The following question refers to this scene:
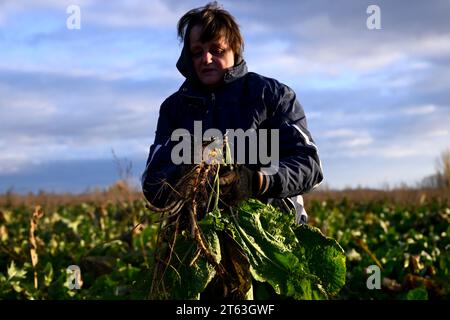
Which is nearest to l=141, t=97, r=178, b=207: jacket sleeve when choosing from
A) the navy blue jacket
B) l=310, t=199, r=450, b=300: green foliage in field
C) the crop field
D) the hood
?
the navy blue jacket

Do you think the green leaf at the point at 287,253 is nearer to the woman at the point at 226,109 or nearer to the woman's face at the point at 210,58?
the woman at the point at 226,109

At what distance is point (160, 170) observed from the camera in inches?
125

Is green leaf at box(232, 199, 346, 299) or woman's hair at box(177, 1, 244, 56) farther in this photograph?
woman's hair at box(177, 1, 244, 56)

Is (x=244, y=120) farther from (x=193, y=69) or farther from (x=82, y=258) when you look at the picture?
(x=82, y=258)

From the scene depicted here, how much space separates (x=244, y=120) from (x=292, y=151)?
0.24 meters

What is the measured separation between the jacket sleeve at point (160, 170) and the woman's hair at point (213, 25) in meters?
0.41

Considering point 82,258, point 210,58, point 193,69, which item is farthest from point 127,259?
point 210,58

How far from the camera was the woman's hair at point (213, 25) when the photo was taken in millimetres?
3283

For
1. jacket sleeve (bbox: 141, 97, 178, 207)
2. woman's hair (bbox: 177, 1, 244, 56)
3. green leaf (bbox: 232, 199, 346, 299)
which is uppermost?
woman's hair (bbox: 177, 1, 244, 56)

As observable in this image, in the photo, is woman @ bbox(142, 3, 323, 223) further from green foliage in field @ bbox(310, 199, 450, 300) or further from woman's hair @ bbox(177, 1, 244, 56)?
green foliage in field @ bbox(310, 199, 450, 300)

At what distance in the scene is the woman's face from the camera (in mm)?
3283

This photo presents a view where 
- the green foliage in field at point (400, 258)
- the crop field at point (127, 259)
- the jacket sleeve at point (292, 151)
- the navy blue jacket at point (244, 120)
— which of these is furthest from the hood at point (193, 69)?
the green foliage in field at point (400, 258)

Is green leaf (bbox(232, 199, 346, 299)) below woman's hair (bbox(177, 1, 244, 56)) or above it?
below
